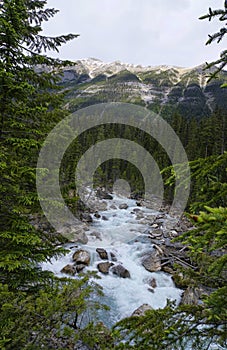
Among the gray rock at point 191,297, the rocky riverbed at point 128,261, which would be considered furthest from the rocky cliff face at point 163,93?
the gray rock at point 191,297

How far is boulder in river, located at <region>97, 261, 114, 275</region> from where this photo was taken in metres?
13.1

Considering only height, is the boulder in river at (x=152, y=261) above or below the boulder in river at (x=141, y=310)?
below

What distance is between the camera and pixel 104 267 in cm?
1334

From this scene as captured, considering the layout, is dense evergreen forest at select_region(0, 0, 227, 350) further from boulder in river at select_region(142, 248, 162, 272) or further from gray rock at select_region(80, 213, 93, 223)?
gray rock at select_region(80, 213, 93, 223)

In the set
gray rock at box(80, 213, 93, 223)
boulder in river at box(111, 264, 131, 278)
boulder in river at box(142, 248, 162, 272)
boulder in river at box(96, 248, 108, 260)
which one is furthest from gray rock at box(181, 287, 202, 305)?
gray rock at box(80, 213, 93, 223)

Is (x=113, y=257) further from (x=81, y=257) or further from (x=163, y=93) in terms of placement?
(x=163, y=93)

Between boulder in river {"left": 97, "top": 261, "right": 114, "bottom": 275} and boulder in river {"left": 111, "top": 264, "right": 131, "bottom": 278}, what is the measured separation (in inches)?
12.0

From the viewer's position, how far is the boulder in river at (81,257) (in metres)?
13.4

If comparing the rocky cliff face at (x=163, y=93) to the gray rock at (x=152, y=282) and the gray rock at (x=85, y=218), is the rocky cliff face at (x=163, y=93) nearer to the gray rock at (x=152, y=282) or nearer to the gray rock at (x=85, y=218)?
the gray rock at (x=85, y=218)

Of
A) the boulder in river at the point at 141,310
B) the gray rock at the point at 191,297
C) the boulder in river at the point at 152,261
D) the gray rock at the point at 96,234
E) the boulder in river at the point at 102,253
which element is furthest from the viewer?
the gray rock at the point at 96,234

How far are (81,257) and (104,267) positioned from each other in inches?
57.1

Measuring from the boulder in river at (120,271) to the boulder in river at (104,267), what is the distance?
12.0 inches

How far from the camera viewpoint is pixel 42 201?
193 inches

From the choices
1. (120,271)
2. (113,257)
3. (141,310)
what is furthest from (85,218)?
(141,310)
